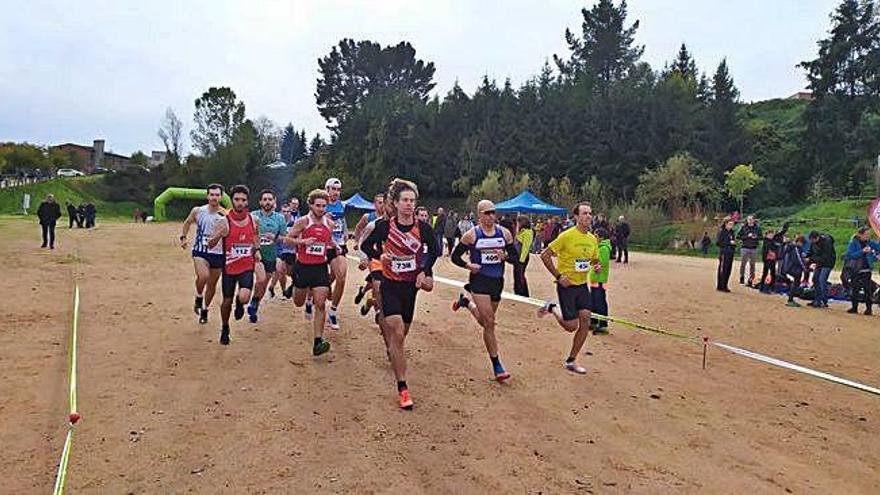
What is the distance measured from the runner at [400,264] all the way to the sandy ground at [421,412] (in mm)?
627

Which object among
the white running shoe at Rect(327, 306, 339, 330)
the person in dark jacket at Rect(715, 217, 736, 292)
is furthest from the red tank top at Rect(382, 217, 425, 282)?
the person in dark jacket at Rect(715, 217, 736, 292)

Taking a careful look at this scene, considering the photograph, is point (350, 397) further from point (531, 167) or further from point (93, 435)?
point (531, 167)

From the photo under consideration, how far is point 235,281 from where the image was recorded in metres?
A: 7.80

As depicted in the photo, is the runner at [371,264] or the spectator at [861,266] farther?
the spectator at [861,266]

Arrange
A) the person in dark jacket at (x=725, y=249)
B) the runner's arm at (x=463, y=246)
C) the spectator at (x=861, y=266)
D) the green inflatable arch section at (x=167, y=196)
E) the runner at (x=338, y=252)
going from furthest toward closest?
the green inflatable arch section at (x=167, y=196) → the person in dark jacket at (x=725, y=249) → the spectator at (x=861, y=266) → the runner at (x=338, y=252) → the runner's arm at (x=463, y=246)

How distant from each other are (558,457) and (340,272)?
4.37m

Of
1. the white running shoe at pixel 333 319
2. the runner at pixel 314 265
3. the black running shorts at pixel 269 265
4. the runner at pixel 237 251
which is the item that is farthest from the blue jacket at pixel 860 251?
the runner at pixel 237 251

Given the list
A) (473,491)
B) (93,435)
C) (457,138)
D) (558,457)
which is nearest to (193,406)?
(93,435)

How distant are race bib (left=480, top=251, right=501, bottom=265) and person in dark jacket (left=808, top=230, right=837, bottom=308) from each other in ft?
34.2

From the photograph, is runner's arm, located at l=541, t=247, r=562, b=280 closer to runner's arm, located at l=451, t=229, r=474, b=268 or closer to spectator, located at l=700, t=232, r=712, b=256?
runner's arm, located at l=451, t=229, r=474, b=268

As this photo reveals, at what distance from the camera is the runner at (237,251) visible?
7.74 m

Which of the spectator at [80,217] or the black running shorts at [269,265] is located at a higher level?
the black running shorts at [269,265]

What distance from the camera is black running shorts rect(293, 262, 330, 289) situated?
7250mm

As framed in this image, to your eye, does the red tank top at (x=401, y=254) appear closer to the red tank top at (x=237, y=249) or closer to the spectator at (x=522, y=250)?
the red tank top at (x=237, y=249)
